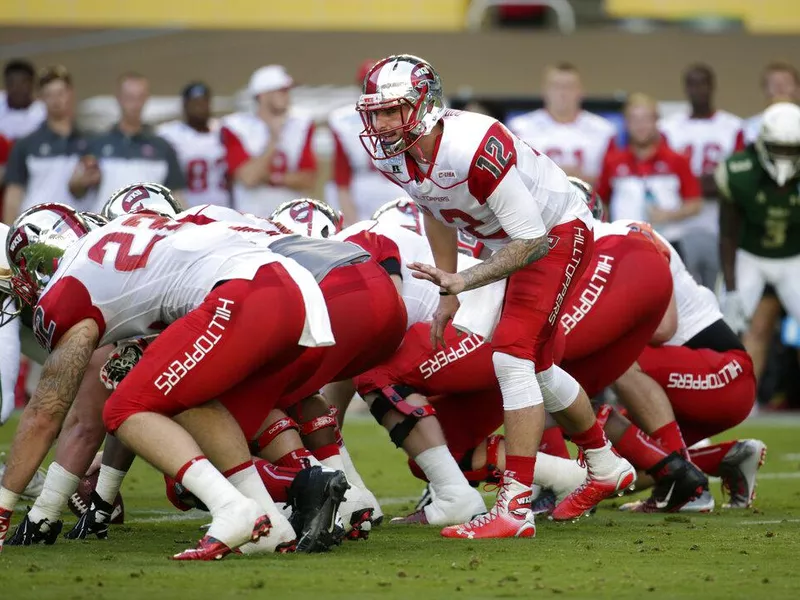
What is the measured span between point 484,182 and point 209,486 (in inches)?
60.4

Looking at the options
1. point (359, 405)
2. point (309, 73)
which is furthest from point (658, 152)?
point (309, 73)

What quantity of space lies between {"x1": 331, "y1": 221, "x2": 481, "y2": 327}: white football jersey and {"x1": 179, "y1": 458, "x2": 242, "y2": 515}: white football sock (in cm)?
182

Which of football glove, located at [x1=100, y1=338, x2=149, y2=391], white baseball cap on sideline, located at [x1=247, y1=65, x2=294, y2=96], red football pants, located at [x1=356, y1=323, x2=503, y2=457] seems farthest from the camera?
white baseball cap on sideline, located at [x1=247, y1=65, x2=294, y2=96]

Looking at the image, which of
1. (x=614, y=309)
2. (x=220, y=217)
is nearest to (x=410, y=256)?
(x=614, y=309)

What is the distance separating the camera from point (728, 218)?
9984 millimetres

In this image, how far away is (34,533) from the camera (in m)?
5.09

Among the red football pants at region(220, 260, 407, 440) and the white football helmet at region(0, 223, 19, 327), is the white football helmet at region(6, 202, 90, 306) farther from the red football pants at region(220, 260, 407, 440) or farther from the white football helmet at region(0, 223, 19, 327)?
the red football pants at region(220, 260, 407, 440)

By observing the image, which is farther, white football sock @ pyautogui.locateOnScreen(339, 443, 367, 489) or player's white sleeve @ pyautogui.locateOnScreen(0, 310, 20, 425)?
player's white sleeve @ pyautogui.locateOnScreen(0, 310, 20, 425)

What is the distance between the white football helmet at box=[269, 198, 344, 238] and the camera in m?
6.65

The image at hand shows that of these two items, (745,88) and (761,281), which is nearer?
(761,281)

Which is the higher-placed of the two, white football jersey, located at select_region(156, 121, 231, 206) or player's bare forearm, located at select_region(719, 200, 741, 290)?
white football jersey, located at select_region(156, 121, 231, 206)

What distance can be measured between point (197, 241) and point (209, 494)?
0.87m

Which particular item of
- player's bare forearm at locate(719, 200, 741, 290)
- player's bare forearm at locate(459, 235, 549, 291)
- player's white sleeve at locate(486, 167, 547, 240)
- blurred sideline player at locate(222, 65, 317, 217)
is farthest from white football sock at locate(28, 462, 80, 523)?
player's bare forearm at locate(719, 200, 741, 290)

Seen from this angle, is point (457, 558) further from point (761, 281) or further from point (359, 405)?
point (359, 405)
